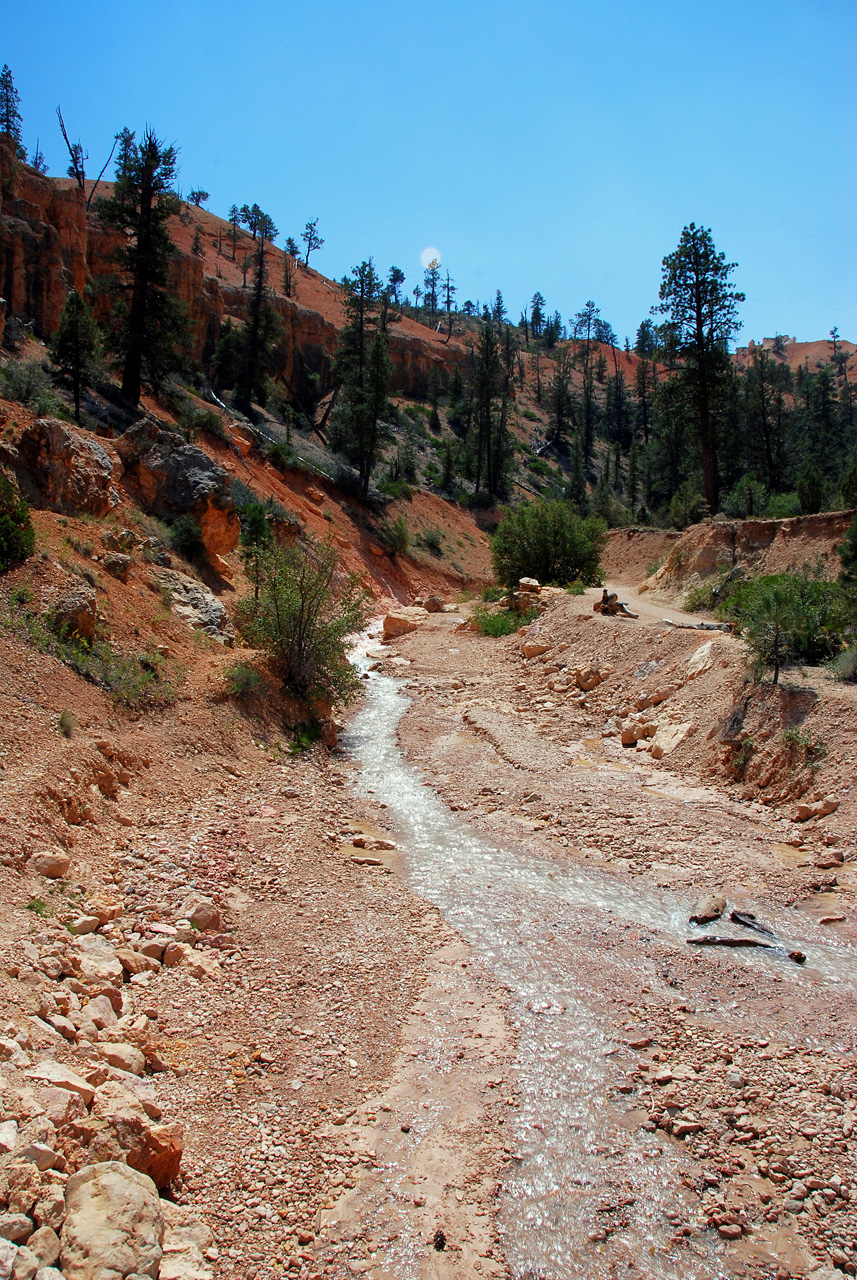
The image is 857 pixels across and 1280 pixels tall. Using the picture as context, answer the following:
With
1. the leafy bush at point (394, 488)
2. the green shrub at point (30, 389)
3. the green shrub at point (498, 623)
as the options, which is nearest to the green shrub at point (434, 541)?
the leafy bush at point (394, 488)

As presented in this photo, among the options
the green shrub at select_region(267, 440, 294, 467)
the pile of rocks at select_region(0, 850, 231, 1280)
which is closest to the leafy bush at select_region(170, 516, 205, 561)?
the pile of rocks at select_region(0, 850, 231, 1280)

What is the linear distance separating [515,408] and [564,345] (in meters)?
41.8

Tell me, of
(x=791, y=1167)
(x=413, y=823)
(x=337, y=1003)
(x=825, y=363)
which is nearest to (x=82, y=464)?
(x=413, y=823)

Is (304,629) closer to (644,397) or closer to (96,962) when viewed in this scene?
(96,962)

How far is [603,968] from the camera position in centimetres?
745

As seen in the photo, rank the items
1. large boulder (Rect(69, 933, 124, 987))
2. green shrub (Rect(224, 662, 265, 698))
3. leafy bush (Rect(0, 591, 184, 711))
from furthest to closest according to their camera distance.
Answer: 1. green shrub (Rect(224, 662, 265, 698))
2. leafy bush (Rect(0, 591, 184, 711))
3. large boulder (Rect(69, 933, 124, 987))

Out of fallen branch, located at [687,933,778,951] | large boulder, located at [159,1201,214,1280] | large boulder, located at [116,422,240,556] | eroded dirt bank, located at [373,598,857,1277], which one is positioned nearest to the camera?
large boulder, located at [159,1201,214,1280]

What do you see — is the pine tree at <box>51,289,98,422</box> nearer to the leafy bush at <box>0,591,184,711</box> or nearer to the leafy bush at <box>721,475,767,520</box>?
the leafy bush at <box>0,591,184,711</box>

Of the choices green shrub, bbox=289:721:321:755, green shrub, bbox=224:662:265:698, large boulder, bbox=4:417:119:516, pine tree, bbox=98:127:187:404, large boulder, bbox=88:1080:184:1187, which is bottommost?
large boulder, bbox=88:1080:184:1187

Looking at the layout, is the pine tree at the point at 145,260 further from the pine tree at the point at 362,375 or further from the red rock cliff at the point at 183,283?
the pine tree at the point at 362,375

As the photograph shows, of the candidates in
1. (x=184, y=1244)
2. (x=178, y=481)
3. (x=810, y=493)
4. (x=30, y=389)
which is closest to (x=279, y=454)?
(x=178, y=481)

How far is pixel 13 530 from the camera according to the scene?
37.9ft

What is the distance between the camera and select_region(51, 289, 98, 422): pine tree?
21375 mm

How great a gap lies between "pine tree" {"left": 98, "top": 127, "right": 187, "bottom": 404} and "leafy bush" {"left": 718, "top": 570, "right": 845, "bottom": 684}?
2278cm
